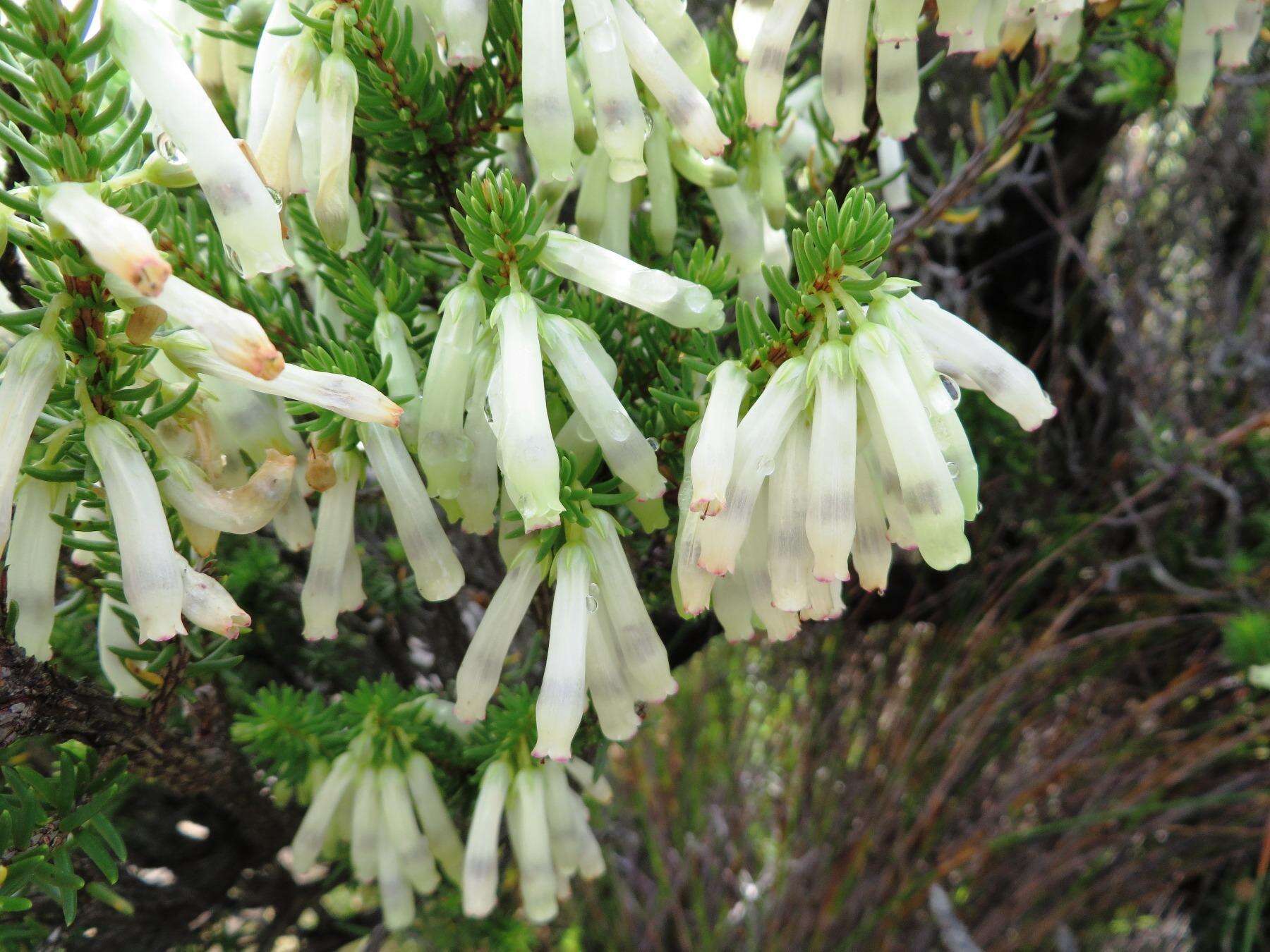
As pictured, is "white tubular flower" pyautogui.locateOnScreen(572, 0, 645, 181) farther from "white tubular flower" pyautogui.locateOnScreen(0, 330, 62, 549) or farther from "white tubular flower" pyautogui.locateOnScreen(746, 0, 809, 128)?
"white tubular flower" pyautogui.locateOnScreen(0, 330, 62, 549)

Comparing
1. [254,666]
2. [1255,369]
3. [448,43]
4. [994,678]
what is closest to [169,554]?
[448,43]

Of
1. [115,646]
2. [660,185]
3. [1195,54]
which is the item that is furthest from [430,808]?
[1195,54]

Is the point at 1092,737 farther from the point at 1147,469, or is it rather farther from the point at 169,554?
the point at 169,554

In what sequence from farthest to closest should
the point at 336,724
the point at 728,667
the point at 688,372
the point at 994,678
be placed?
the point at 728,667
the point at 994,678
the point at 336,724
the point at 688,372

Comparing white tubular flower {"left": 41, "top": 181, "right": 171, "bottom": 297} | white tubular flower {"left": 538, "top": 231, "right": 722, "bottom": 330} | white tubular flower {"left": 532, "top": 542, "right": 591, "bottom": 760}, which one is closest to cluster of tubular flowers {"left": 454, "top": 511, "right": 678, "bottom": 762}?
white tubular flower {"left": 532, "top": 542, "right": 591, "bottom": 760}

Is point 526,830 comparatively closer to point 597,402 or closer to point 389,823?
point 389,823

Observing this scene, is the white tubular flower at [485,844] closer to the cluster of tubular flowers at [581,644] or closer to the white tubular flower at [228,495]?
the cluster of tubular flowers at [581,644]
